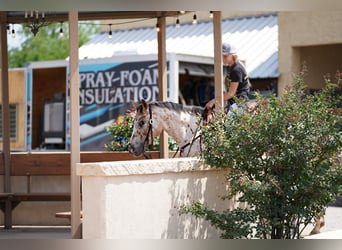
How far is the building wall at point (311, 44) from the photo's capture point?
81.4 feet

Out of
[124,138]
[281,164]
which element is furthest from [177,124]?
[124,138]

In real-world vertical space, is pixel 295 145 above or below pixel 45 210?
above

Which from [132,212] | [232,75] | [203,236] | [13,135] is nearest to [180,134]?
[232,75]

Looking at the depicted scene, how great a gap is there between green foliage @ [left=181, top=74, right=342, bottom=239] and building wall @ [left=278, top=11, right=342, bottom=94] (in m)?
14.5

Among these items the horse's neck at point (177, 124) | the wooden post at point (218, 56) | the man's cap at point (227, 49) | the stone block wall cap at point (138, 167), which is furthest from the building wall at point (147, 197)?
the man's cap at point (227, 49)

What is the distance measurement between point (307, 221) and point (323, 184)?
1.63ft

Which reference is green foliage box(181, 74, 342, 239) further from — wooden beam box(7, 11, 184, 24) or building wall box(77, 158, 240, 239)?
wooden beam box(7, 11, 184, 24)

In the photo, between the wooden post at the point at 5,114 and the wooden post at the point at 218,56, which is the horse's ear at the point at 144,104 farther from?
the wooden post at the point at 5,114

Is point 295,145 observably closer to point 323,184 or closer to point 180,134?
point 323,184

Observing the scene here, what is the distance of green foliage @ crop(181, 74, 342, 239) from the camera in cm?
1023

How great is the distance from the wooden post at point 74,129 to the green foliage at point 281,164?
3.96ft

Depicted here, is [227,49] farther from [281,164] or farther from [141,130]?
[281,164]

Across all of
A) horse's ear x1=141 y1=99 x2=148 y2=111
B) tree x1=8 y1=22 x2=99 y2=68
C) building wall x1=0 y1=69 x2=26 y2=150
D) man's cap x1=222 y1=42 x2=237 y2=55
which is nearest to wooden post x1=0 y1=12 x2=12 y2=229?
horse's ear x1=141 y1=99 x2=148 y2=111
